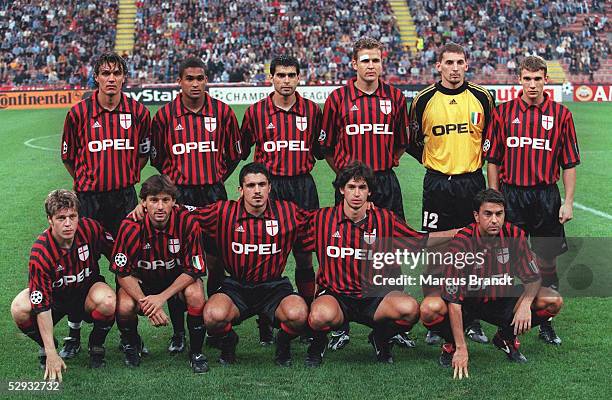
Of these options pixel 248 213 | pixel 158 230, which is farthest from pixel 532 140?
pixel 158 230

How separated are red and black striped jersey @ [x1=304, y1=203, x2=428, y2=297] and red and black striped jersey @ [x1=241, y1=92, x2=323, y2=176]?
815mm

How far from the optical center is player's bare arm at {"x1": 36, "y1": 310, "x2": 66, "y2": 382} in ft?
16.9

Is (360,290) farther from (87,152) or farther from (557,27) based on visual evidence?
(557,27)

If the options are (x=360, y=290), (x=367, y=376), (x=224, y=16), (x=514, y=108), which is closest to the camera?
(x=367, y=376)

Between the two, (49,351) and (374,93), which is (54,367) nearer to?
(49,351)

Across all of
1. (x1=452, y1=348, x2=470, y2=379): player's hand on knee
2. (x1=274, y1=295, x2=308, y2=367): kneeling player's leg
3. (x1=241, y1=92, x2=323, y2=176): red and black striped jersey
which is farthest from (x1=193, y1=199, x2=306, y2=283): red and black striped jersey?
(x1=452, y1=348, x2=470, y2=379): player's hand on knee

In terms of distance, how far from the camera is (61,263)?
548 centimetres

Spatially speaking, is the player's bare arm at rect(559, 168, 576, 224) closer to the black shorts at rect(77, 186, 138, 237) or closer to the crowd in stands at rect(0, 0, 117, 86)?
the black shorts at rect(77, 186, 138, 237)

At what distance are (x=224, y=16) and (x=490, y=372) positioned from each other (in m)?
31.6

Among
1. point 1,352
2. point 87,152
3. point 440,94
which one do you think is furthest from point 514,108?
point 1,352

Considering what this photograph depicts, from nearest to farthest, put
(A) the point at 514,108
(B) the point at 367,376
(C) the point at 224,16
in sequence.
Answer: (B) the point at 367,376, (A) the point at 514,108, (C) the point at 224,16

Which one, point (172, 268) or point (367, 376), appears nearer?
point (367, 376)

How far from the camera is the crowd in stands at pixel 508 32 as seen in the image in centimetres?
3362

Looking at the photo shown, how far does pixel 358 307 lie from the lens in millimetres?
5648
